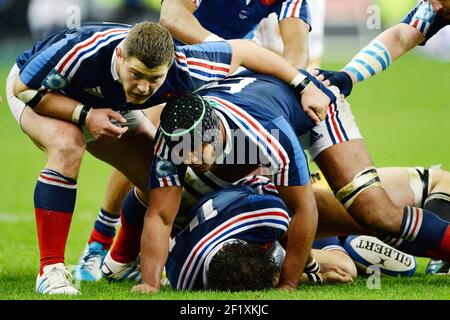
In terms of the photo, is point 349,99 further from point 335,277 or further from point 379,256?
point 335,277

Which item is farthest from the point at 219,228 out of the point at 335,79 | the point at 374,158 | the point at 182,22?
the point at 374,158

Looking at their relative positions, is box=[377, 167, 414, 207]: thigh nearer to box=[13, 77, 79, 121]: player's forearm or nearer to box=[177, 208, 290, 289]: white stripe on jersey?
box=[177, 208, 290, 289]: white stripe on jersey

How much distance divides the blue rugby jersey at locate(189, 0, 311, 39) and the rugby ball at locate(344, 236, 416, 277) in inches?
72.2

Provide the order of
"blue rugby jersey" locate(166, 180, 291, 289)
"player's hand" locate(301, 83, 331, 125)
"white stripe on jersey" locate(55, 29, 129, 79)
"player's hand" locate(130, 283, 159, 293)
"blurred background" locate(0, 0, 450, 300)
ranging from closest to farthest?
"player's hand" locate(130, 283, 159, 293)
"blue rugby jersey" locate(166, 180, 291, 289)
"white stripe on jersey" locate(55, 29, 129, 79)
"player's hand" locate(301, 83, 331, 125)
"blurred background" locate(0, 0, 450, 300)

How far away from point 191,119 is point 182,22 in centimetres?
174

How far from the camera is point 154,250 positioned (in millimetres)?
5418

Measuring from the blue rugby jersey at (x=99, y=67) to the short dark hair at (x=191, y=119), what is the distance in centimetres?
33

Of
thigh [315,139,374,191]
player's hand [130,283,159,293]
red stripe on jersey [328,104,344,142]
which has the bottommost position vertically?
player's hand [130,283,159,293]

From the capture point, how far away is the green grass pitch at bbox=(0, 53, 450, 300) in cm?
552

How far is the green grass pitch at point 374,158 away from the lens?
552cm

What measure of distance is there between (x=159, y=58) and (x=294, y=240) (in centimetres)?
121

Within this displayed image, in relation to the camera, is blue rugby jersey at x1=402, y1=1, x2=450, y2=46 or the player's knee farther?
blue rugby jersey at x1=402, y1=1, x2=450, y2=46

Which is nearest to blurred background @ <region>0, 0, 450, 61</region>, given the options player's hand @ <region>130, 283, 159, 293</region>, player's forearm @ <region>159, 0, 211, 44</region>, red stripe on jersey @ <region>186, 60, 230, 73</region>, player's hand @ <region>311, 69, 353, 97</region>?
player's forearm @ <region>159, 0, 211, 44</region>

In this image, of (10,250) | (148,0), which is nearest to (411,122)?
(148,0)
